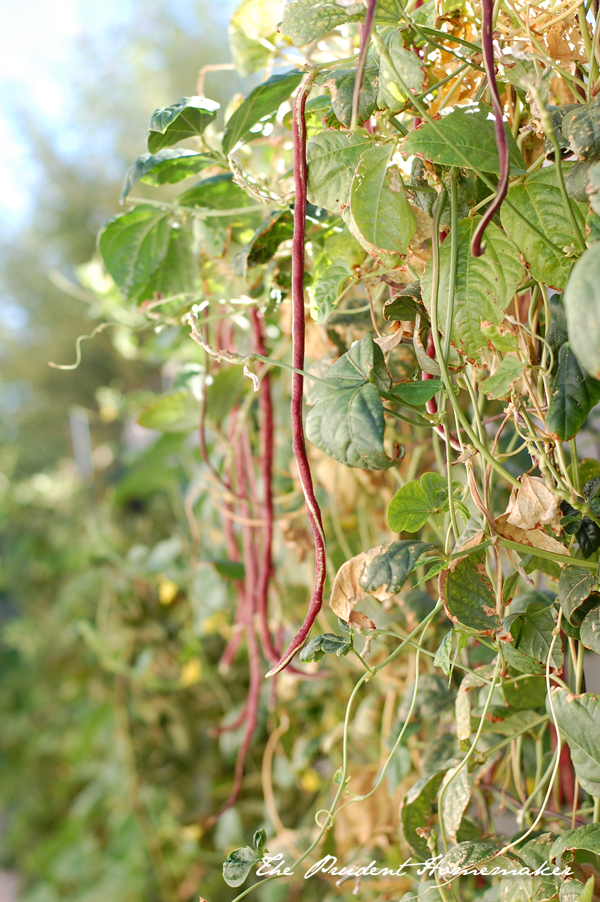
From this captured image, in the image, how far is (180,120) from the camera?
0.38 m

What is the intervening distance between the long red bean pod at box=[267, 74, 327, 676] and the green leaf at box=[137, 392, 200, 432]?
0.34m

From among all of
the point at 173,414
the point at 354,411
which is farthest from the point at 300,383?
the point at 173,414

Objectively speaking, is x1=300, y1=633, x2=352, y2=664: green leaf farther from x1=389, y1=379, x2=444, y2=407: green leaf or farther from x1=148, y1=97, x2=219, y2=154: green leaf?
x1=148, y1=97, x2=219, y2=154: green leaf

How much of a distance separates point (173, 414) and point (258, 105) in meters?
0.35

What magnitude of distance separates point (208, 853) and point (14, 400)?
2326mm

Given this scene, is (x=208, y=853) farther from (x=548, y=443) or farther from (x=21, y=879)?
(x=21, y=879)

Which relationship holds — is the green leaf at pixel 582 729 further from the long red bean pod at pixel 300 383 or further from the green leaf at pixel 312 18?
the green leaf at pixel 312 18

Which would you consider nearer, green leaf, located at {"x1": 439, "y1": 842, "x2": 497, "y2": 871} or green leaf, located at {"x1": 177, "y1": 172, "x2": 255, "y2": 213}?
green leaf, located at {"x1": 439, "y1": 842, "x2": 497, "y2": 871}

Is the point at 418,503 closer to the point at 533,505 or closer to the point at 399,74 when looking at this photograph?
the point at 533,505

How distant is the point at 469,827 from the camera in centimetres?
39

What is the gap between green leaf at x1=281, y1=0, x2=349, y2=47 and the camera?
304 millimetres

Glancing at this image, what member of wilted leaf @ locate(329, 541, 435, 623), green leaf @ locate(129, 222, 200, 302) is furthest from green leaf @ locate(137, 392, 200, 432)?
wilted leaf @ locate(329, 541, 435, 623)

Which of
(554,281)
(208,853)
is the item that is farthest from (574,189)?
(208,853)

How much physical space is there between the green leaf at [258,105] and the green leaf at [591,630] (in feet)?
1.17
